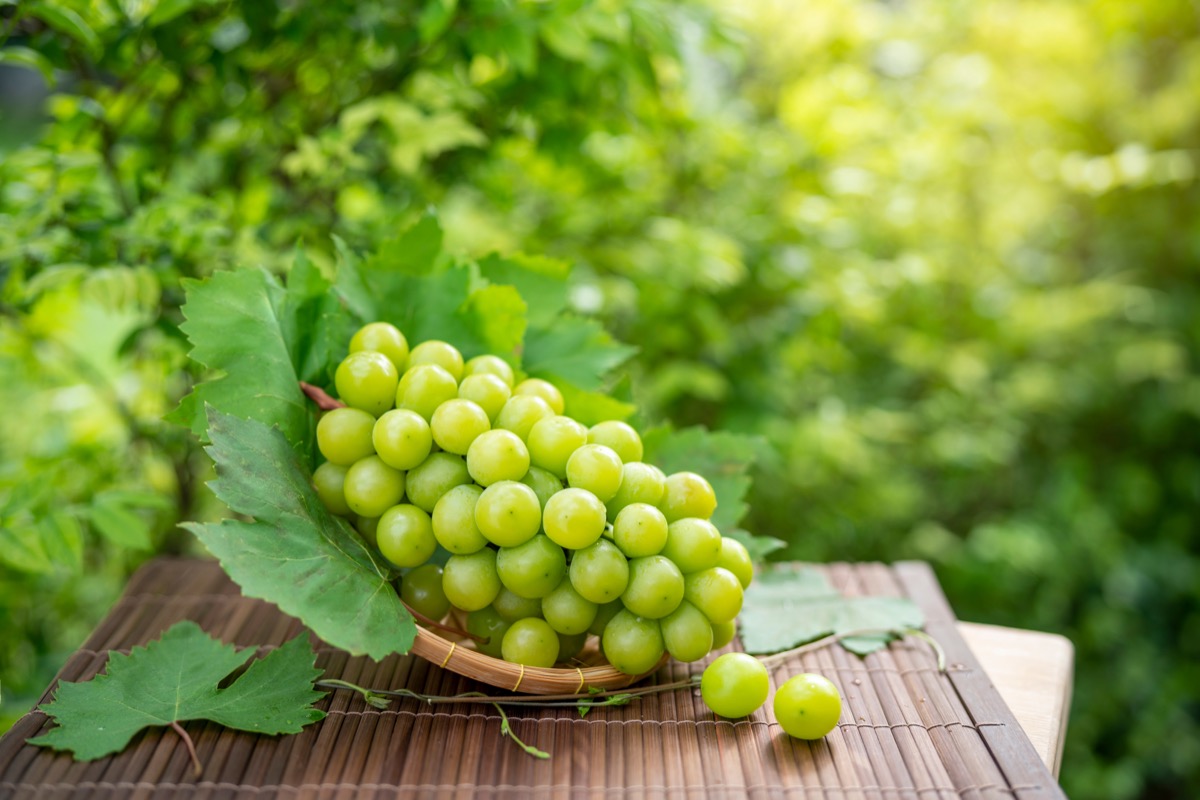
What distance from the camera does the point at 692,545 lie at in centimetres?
71

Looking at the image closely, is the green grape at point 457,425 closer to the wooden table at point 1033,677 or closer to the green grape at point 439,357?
the green grape at point 439,357

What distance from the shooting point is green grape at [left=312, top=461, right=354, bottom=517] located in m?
0.74

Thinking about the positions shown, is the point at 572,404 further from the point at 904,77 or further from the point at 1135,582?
the point at 1135,582

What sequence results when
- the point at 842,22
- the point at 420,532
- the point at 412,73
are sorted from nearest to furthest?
1. the point at 420,532
2. the point at 412,73
3. the point at 842,22


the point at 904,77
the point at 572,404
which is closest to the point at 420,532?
the point at 572,404

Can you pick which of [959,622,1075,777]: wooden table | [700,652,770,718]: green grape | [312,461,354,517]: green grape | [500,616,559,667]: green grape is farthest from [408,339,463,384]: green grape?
[959,622,1075,777]: wooden table

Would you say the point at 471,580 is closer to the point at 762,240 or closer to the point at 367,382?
the point at 367,382

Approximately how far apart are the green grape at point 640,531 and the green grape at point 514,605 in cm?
9

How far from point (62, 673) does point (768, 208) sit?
1247mm

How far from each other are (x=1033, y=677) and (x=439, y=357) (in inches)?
27.4

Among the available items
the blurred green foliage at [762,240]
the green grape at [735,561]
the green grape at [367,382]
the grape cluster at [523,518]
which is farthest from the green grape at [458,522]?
the blurred green foliage at [762,240]

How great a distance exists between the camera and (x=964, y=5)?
6.31 feet

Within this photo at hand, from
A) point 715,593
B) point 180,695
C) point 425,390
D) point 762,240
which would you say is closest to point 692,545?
point 715,593

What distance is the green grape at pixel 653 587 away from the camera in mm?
694
